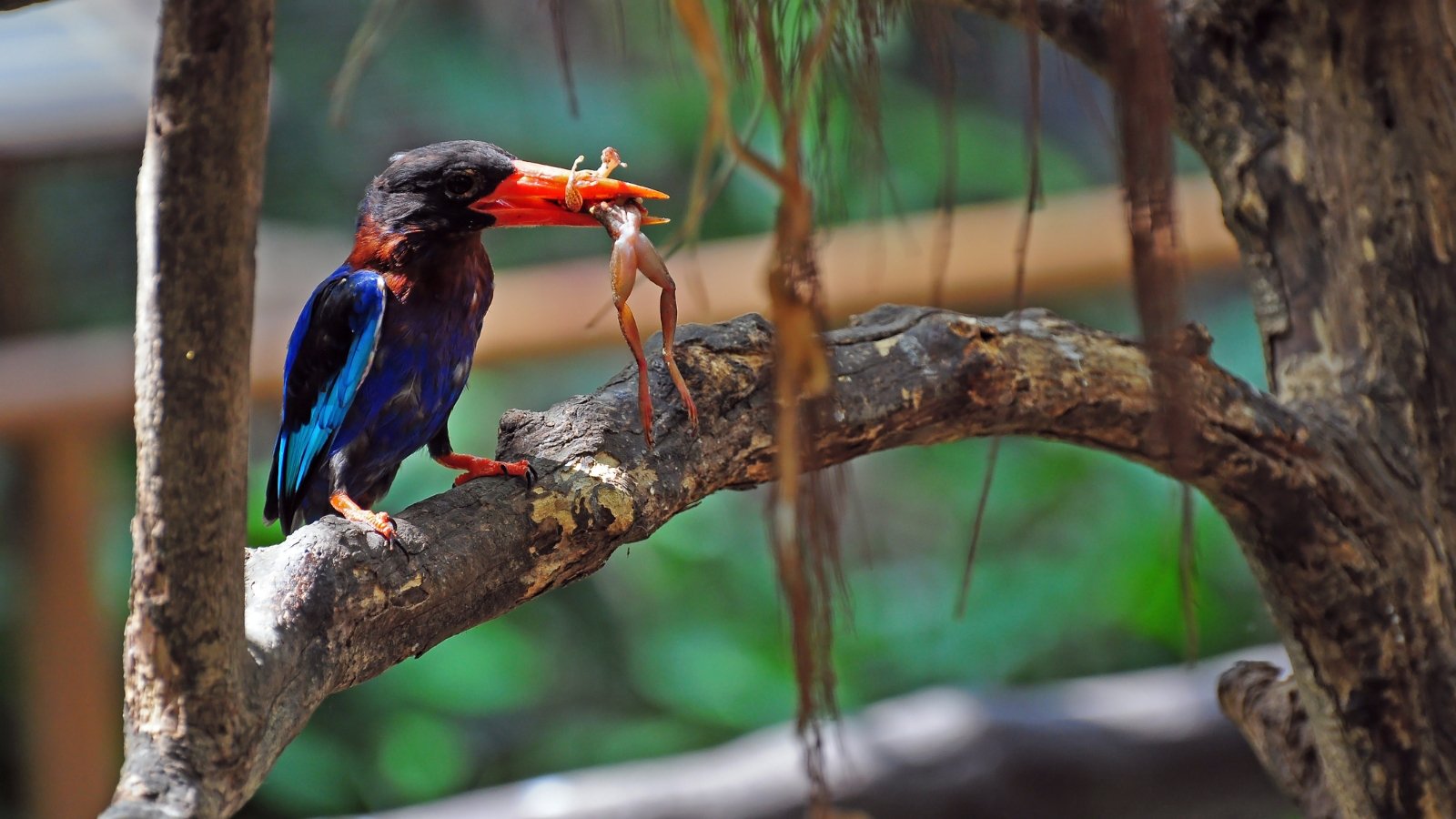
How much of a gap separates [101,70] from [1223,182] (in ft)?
7.80

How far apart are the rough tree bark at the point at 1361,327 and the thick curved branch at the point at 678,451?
132mm

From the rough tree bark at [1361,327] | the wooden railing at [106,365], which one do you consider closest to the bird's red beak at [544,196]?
the rough tree bark at [1361,327]

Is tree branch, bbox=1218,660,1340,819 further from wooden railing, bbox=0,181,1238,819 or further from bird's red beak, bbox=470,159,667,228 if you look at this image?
wooden railing, bbox=0,181,1238,819

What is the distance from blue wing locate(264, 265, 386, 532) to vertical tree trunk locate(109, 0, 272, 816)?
0.80 meters

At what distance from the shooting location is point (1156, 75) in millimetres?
677

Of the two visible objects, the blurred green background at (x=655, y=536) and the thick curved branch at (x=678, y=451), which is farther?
the blurred green background at (x=655, y=536)

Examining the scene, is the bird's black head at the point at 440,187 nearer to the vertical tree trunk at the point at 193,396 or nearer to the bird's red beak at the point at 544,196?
the bird's red beak at the point at 544,196

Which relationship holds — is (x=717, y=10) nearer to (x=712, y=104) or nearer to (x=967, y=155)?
(x=967, y=155)

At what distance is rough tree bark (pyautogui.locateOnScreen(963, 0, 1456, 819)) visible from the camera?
5.04ft

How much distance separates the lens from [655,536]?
4.53 meters

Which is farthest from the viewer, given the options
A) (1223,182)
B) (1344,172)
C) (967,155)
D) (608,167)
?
(967,155)

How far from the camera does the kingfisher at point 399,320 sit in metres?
1.59

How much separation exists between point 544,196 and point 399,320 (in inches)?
10.6

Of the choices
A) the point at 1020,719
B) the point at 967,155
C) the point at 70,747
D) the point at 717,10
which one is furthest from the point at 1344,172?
the point at 967,155
